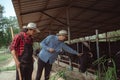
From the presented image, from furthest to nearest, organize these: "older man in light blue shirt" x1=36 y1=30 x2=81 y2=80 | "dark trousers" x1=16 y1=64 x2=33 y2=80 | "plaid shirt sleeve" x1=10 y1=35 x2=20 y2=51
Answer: "older man in light blue shirt" x1=36 y1=30 x2=81 y2=80 → "dark trousers" x1=16 y1=64 x2=33 y2=80 → "plaid shirt sleeve" x1=10 y1=35 x2=20 y2=51

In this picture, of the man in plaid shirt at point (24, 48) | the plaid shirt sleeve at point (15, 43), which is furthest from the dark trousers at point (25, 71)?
the plaid shirt sleeve at point (15, 43)

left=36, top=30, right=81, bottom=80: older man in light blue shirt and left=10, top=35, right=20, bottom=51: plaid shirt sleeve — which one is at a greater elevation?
left=10, top=35, right=20, bottom=51: plaid shirt sleeve

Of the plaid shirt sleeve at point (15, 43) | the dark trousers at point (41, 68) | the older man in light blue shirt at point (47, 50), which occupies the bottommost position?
the dark trousers at point (41, 68)

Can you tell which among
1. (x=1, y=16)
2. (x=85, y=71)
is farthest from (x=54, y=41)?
(x=1, y=16)

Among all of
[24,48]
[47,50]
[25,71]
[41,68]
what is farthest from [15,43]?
[41,68]

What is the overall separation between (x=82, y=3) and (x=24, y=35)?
5945 mm

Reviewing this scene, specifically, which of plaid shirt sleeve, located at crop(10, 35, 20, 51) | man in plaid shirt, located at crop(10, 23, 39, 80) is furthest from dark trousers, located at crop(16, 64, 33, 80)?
plaid shirt sleeve, located at crop(10, 35, 20, 51)

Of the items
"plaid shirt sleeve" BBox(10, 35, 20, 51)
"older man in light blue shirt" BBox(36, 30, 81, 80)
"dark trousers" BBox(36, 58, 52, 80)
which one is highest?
"plaid shirt sleeve" BBox(10, 35, 20, 51)

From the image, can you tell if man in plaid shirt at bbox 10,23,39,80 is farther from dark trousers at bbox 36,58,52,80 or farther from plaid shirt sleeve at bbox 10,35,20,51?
dark trousers at bbox 36,58,52,80

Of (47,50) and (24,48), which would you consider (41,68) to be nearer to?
(47,50)

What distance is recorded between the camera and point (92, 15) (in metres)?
14.1

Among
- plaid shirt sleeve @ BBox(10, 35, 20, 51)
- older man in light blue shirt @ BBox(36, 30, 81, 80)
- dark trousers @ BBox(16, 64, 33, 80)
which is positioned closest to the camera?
plaid shirt sleeve @ BBox(10, 35, 20, 51)

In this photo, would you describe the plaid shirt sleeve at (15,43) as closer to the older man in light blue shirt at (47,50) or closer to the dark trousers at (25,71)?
the dark trousers at (25,71)

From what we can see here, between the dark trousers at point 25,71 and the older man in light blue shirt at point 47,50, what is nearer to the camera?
the dark trousers at point 25,71
